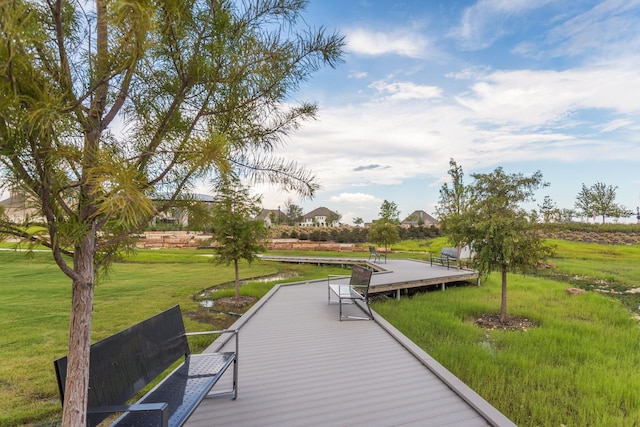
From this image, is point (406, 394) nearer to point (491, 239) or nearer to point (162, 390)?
point (162, 390)

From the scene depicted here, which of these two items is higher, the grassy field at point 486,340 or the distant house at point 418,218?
the distant house at point 418,218

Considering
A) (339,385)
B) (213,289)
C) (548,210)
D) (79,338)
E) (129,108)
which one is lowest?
(213,289)

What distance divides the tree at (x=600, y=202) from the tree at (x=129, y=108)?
5807 centimetres

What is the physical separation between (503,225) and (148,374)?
7.87 m

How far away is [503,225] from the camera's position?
7961mm

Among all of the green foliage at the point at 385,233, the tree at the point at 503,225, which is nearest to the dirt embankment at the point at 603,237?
the green foliage at the point at 385,233

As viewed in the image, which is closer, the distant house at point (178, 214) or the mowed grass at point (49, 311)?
the distant house at point (178, 214)

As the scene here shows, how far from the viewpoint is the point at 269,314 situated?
691cm

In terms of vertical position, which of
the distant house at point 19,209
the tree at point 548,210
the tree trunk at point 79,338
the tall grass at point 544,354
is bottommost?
the tall grass at point 544,354

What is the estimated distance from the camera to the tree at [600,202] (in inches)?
1762

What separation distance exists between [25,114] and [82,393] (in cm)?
119

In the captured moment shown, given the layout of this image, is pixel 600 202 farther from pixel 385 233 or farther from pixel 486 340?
pixel 486 340

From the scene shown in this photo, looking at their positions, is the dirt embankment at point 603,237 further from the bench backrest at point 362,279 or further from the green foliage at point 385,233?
the bench backrest at point 362,279

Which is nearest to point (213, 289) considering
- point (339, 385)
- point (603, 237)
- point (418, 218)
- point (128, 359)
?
point (339, 385)
